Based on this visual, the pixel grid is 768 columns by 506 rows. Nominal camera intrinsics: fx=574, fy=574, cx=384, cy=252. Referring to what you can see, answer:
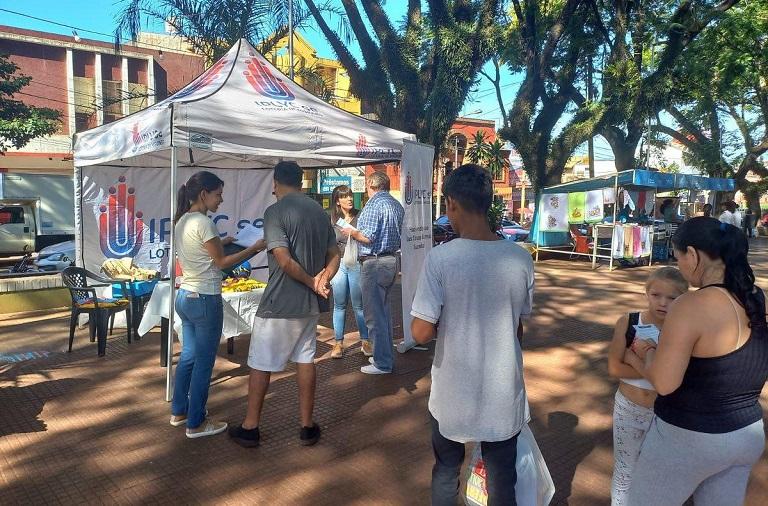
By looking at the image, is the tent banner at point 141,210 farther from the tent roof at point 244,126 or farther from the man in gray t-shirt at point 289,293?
the man in gray t-shirt at point 289,293

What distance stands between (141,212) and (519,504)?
6452 millimetres

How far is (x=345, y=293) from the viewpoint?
5.66m

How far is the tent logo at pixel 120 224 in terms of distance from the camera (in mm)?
7129

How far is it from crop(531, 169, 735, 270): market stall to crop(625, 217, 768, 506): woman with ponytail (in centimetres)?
1170

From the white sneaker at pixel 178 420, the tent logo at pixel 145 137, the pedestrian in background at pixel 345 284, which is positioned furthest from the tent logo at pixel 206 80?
the white sneaker at pixel 178 420

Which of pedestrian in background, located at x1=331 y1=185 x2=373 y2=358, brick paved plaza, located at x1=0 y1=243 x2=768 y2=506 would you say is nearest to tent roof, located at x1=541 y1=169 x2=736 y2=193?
brick paved plaza, located at x1=0 y1=243 x2=768 y2=506

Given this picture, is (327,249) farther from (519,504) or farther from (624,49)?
(624,49)

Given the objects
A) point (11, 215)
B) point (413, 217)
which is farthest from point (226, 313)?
point (11, 215)

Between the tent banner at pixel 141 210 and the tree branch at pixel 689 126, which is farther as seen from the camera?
the tree branch at pixel 689 126

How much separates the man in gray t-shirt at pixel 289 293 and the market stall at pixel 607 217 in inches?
424

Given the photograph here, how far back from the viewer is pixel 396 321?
24.6 ft

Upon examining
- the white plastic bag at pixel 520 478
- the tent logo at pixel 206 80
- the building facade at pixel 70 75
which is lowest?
the white plastic bag at pixel 520 478

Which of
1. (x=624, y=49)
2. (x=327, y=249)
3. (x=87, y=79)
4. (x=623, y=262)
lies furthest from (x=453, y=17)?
(x=87, y=79)

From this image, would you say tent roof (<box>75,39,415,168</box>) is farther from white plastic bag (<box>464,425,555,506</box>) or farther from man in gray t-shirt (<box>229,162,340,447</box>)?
white plastic bag (<box>464,425,555,506</box>)
